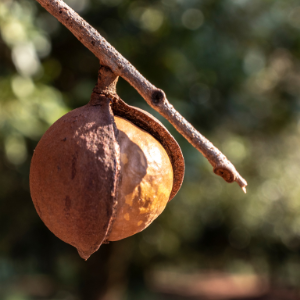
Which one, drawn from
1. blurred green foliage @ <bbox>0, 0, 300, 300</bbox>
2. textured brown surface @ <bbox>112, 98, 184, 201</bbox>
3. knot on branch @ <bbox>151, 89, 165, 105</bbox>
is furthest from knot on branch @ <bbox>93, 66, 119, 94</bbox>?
blurred green foliage @ <bbox>0, 0, 300, 300</bbox>

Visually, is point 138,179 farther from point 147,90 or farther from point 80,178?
point 147,90

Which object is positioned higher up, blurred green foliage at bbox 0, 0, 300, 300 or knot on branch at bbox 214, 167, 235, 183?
blurred green foliage at bbox 0, 0, 300, 300

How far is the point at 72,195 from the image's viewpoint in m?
1.05

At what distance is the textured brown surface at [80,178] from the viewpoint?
3.43 ft

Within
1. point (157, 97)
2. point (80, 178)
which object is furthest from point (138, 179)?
point (157, 97)

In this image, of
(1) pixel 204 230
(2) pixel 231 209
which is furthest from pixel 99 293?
(1) pixel 204 230

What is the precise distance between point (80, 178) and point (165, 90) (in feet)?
13.9

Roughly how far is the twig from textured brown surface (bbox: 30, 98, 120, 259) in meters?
0.19

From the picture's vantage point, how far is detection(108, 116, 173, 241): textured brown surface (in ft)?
3.61

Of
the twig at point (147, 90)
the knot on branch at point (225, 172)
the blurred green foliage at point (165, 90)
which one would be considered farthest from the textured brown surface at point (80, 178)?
the blurred green foliage at point (165, 90)

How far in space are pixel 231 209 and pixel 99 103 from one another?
34.1 feet

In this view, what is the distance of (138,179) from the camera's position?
3.64ft

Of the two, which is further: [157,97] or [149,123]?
[149,123]

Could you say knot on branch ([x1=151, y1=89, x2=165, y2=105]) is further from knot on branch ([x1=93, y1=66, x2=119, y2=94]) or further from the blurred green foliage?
the blurred green foliage
